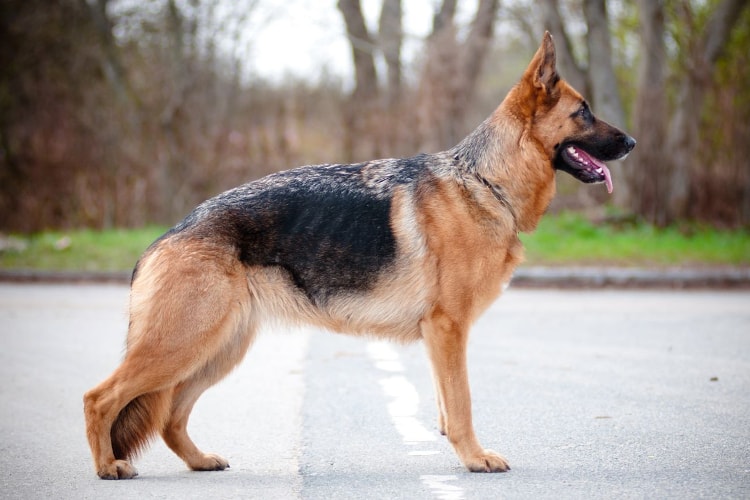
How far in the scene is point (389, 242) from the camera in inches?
205

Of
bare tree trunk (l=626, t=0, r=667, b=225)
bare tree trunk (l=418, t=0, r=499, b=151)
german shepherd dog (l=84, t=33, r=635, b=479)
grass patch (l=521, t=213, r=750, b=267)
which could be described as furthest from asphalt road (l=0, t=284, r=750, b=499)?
bare tree trunk (l=418, t=0, r=499, b=151)

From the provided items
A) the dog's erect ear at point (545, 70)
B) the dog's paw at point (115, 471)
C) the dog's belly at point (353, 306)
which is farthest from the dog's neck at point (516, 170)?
the dog's paw at point (115, 471)

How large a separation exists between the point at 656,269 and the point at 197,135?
10589mm

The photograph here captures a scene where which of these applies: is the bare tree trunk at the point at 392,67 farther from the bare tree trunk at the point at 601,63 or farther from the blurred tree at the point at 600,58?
the bare tree trunk at the point at 601,63

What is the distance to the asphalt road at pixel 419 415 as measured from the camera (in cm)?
471

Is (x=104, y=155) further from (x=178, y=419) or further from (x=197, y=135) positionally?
(x=178, y=419)

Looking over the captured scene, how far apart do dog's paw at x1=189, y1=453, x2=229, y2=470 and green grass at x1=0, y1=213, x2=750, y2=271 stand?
10.0 meters

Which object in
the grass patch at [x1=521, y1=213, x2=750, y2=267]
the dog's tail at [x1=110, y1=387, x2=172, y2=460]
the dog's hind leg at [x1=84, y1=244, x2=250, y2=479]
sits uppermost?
the dog's hind leg at [x1=84, y1=244, x2=250, y2=479]

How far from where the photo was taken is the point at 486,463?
4914 millimetres

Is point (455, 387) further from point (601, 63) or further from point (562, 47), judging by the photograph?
point (562, 47)

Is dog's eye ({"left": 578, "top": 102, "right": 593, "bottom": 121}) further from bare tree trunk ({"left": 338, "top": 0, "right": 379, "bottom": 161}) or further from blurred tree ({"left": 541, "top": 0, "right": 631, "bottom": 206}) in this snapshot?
blurred tree ({"left": 541, "top": 0, "right": 631, "bottom": 206})

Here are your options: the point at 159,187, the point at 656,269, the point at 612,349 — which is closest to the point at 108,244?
the point at 159,187

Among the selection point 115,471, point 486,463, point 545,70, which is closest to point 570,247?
point 545,70

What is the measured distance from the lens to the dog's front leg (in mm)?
4930
